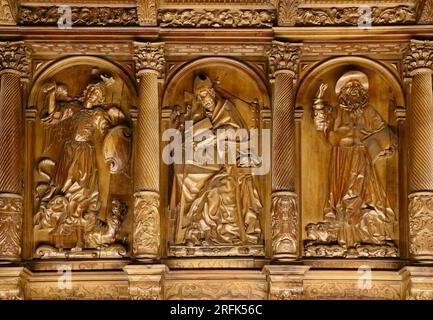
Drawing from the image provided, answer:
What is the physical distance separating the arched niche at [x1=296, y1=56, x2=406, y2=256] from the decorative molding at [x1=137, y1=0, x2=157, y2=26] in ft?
7.48

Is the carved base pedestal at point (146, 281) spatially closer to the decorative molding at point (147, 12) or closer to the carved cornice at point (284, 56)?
the carved cornice at point (284, 56)

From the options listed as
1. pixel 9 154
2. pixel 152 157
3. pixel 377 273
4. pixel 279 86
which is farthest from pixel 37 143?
pixel 377 273

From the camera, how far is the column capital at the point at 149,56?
60.5 feet

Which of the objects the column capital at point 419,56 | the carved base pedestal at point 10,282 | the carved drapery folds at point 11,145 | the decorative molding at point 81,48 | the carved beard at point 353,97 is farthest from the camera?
the decorative molding at point 81,48

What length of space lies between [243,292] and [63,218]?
2684 millimetres

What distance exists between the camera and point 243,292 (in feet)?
59.1

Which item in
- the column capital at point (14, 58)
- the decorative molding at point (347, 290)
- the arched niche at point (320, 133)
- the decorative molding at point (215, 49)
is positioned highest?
the decorative molding at point (215, 49)

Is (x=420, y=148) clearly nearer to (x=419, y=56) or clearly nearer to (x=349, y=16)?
(x=419, y=56)

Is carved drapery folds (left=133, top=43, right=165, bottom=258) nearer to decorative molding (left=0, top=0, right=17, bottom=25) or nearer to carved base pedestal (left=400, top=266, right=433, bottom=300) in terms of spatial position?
decorative molding (left=0, top=0, right=17, bottom=25)

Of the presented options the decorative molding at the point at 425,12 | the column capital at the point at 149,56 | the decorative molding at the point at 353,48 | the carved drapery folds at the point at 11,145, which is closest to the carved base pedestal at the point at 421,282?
the decorative molding at the point at 353,48

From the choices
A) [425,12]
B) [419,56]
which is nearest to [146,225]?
[419,56]

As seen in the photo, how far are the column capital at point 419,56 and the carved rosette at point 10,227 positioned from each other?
18.7 ft

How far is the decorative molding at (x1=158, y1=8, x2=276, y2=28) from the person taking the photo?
18.7 m

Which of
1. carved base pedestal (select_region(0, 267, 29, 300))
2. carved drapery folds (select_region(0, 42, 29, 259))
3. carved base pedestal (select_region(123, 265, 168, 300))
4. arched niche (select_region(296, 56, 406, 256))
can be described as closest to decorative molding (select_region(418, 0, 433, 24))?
arched niche (select_region(296, 56, 406, 256))
